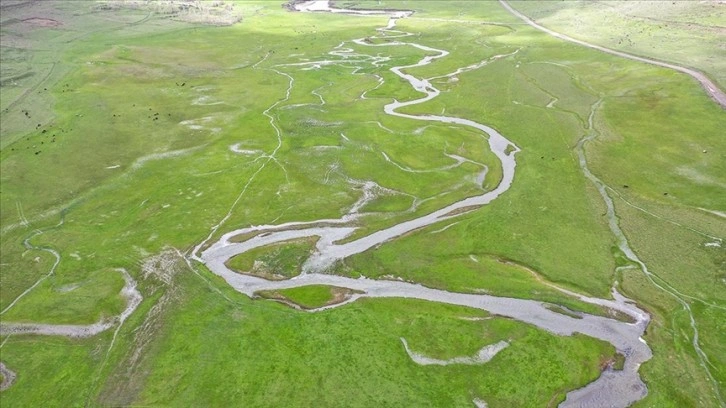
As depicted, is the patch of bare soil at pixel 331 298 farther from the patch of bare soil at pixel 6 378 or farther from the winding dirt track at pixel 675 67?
the winding dirt track at pixel 675 67

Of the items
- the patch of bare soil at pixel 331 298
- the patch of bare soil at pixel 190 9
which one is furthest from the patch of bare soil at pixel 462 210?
the patch of bare soil at pixel 190 9

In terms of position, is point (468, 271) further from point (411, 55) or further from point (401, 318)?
point (411, 55)

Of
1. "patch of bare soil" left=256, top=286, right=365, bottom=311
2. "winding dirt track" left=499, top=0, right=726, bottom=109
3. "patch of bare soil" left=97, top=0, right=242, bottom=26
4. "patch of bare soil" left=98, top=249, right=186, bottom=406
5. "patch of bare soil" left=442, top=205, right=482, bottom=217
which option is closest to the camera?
"patch of bare soil" left=98, top=249, right=186, bottom=406

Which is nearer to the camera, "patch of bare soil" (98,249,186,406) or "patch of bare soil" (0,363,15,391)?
"patch of bare soil" (98,249,186,406)

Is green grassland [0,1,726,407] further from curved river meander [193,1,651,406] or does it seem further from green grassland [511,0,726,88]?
green grassland [511,0,726,88]

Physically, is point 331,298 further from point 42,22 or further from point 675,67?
point 42,22

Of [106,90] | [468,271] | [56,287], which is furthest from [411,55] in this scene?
[56,287]

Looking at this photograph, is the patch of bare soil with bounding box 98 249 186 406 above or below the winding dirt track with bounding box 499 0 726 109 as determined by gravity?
below

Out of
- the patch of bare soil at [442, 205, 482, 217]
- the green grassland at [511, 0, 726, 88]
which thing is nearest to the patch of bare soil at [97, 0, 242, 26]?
the green grassland at [511, 0, 726, 88]
